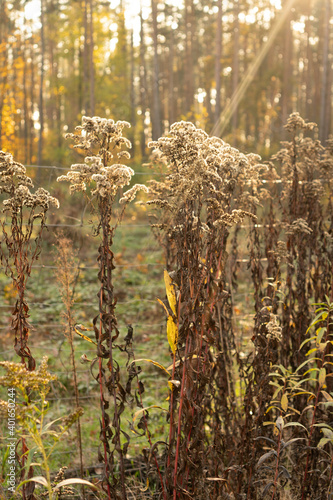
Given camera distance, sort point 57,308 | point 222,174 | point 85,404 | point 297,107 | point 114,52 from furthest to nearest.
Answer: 1. point 297,107
2. point 114,52
3. point 57,308
4. point 85,404
5. point 222,174

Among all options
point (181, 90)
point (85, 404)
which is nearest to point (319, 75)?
point (181, 90)

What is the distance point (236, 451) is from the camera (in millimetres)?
2225

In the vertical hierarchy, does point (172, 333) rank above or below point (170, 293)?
below

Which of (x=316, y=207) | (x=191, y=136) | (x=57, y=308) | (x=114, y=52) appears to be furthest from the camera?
(x=114, y=52)

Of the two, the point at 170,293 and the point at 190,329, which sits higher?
the point at 170,293

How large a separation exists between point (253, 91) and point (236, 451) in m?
22.5

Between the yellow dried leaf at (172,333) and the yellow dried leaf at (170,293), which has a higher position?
the yellow dried leaf at (170,293)

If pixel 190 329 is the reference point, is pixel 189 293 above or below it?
above

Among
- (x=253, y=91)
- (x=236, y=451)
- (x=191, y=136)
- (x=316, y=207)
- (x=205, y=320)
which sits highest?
(x=253, y=91)

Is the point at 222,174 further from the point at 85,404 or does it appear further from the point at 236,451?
the point at 85,404

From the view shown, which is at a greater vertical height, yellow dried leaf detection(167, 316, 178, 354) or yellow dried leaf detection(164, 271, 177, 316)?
yellow dried leaf detection(164, 271, 177, 316)

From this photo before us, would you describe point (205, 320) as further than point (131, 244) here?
No

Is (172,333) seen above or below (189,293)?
below

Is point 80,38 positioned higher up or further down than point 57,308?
higher up
